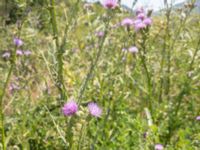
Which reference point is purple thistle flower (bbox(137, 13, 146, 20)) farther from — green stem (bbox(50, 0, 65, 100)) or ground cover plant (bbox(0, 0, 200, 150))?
green stem (bbox(50, 0, 65, 100))

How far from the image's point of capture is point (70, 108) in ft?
4.86

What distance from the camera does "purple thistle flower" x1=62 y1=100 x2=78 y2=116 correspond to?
1.47 m

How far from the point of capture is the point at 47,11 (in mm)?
1712

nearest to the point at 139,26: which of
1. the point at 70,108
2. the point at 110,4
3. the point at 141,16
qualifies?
the point at 141,16

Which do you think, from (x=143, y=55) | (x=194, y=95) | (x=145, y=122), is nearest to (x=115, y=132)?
(x=145, y=122)

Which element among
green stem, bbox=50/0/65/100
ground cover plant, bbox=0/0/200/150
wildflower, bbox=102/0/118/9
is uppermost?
wildflower, bbox=102/0/118/9

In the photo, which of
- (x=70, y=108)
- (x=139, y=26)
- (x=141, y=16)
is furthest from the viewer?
(x=141, y=16)

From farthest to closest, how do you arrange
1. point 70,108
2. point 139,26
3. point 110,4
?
point 139,26 → point 110,4 → point 70,108

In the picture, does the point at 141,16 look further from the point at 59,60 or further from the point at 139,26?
the point at 59,60

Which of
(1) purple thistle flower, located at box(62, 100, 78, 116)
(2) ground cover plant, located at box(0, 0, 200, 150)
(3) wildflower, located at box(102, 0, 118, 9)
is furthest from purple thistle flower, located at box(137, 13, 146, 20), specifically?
(1) purple thistle flower, located at box(62, 100, 78, 116)

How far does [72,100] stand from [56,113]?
4.62 ft

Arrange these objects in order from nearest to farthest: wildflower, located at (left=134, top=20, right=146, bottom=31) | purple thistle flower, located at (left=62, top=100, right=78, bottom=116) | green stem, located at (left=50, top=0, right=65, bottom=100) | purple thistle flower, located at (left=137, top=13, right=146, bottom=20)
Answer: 1. purple thistle flower, located at (left=62, top=100, right=78, bottom=116)
2. green stem, located at (left=50, top=0, right=65, bottom=100)
3. wildflower, located at (left=134, top=20, right=146, bottom=31)
4. purple thistle flower, located at (left=137, top=13, right=146, bottom=20)

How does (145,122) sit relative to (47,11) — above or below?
below

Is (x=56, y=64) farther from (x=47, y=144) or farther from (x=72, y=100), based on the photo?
(x=47, y=144)
